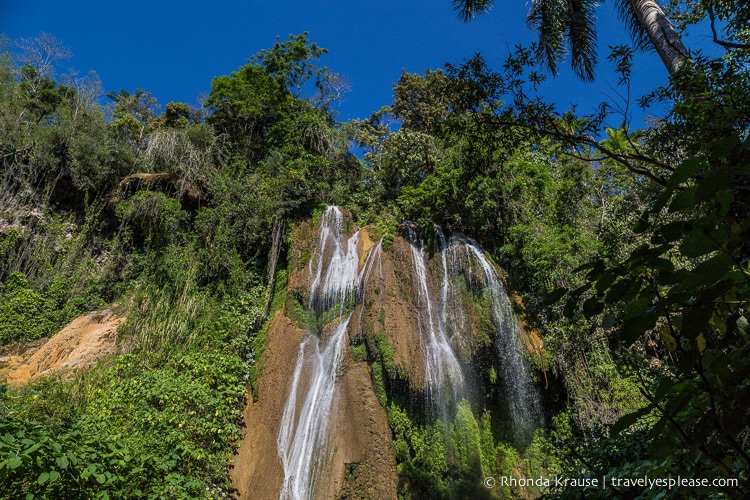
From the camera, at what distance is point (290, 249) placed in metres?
12.9

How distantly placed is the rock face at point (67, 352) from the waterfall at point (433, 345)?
26.9ft

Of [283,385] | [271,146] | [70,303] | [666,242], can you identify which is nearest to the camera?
[666,242]

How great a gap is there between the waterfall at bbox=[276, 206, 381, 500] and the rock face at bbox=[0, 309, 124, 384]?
5308mm

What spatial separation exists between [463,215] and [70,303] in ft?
44.4

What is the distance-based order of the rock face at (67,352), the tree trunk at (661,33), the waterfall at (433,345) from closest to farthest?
1. the tree trunk at (661,33)
2. the waterfall at (433,345)
3. the rock face at (67,352)

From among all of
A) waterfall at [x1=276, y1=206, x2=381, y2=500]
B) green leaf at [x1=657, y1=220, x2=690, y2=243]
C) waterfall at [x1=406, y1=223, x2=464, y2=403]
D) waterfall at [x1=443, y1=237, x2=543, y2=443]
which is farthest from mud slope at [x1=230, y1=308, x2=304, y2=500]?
green leaf at [x1=657, y1=220, x2=690, y2=243]

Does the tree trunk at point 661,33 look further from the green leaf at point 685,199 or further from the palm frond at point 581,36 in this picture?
the green leaf at point 685,199

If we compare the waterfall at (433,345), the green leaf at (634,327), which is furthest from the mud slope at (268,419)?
the green leaf at (634,327)

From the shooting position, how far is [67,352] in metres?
11.2

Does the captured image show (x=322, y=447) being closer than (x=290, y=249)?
Yes

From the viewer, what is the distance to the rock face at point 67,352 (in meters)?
10.6

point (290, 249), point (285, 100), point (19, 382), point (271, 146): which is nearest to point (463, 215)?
point (290, 249)

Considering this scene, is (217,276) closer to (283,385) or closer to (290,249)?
(290,249)

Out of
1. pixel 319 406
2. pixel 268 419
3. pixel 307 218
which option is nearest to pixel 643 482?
pixel 319 406
